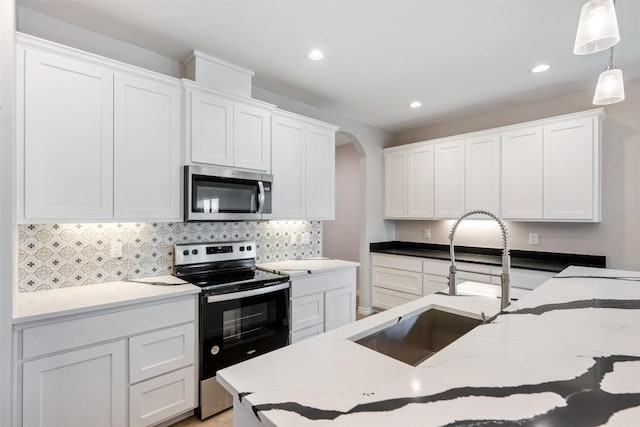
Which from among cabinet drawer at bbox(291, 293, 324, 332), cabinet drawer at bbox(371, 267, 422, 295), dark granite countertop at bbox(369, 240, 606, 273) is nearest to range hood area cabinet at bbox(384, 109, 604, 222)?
dark granite countertop at bbox(369, 240, 606, 273)

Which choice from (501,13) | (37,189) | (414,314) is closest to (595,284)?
(414,314)

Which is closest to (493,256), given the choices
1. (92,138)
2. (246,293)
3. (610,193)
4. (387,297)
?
(610,193)

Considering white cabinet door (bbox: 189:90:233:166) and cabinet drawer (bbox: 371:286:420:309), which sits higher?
white cabinet door (bbox: 189:90:233:166)

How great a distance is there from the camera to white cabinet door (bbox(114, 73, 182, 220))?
203 cm

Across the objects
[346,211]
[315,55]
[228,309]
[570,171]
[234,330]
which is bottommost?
[234,330]

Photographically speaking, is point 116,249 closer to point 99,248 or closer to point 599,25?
point 99,248

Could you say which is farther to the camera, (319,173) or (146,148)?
(319,173)

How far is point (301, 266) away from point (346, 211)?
114 inches

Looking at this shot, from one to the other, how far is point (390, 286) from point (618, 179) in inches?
102

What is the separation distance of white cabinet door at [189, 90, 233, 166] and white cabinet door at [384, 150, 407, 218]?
8.54 ft

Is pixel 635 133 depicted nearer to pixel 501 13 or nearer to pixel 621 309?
pixel 501 13

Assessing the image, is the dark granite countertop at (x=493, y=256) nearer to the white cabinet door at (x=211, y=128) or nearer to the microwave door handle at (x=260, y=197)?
the microwave door handle at (x=260, y=197)

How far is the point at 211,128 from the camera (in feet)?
8.00

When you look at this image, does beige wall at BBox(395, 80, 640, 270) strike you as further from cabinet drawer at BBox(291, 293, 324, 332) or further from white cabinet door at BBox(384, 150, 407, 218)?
cabinet drawer at BBox(291, 293, 324, 332)
